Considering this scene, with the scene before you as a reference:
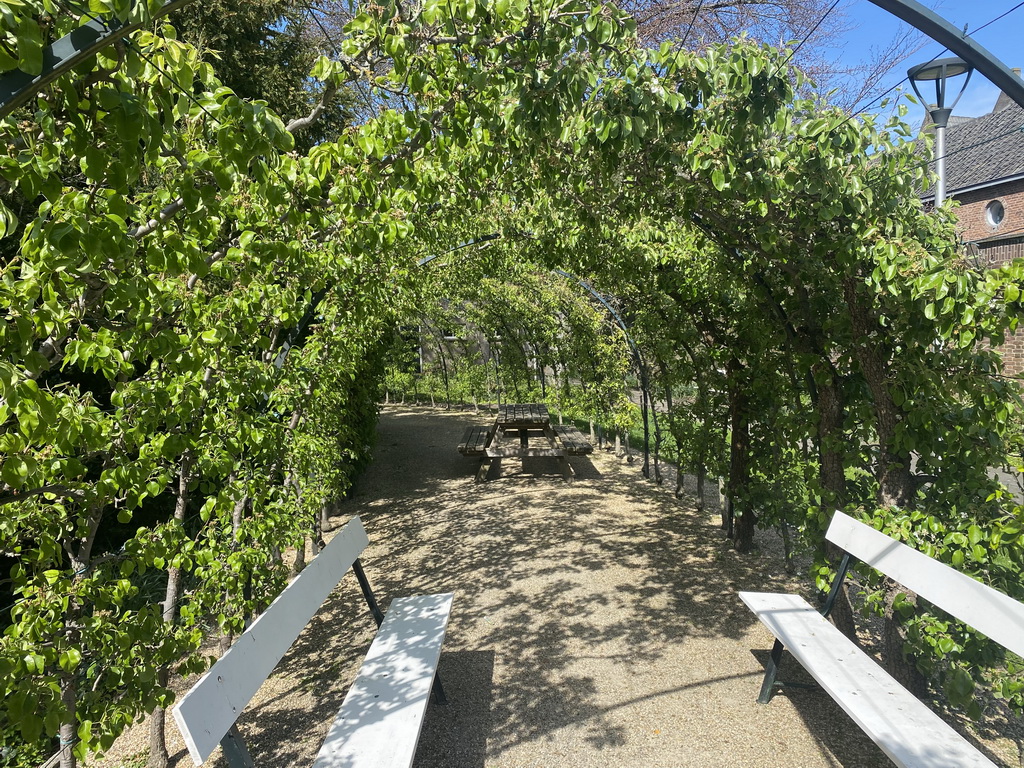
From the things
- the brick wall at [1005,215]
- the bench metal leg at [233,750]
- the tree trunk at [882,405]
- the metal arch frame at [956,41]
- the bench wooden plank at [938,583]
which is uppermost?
the brick wall at [1005,215]

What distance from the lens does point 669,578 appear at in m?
4.70

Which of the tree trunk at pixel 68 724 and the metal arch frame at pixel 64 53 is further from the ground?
the metal arch frame at pixel 64 53

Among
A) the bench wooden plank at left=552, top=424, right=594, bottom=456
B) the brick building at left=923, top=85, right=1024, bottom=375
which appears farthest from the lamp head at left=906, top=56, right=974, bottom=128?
the brick building at left=923, top=85, right=1024, bottom=375

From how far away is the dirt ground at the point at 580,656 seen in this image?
9.11ft

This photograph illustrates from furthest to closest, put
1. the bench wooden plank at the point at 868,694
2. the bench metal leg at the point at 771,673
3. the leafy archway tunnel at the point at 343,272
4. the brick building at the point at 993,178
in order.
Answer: the brick building at the point at 993,178, the bench metal leg at the point at 771,673, the bench wooden plank at the point at 868,694, the leafy archway tunnel at the point at 343,272

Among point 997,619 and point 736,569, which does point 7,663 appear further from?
point 736,569

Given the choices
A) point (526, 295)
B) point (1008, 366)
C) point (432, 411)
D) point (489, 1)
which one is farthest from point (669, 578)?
point (432, 411)

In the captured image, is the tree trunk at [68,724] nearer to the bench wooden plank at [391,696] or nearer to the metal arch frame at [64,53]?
the bench wooden plank at [391,696]

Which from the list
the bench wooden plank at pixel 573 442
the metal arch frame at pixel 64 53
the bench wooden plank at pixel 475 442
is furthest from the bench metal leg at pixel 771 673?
the bench wooden plank at pixel 475 442

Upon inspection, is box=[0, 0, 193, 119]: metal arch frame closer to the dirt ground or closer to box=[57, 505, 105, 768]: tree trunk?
box=[57, 505, 105, 768]: tree trunk

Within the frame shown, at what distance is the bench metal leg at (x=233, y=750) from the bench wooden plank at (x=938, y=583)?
248 centimetres

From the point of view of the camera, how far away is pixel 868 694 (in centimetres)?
232

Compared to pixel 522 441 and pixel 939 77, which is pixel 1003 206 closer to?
pixel 522 441

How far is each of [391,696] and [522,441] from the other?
6.76 m
